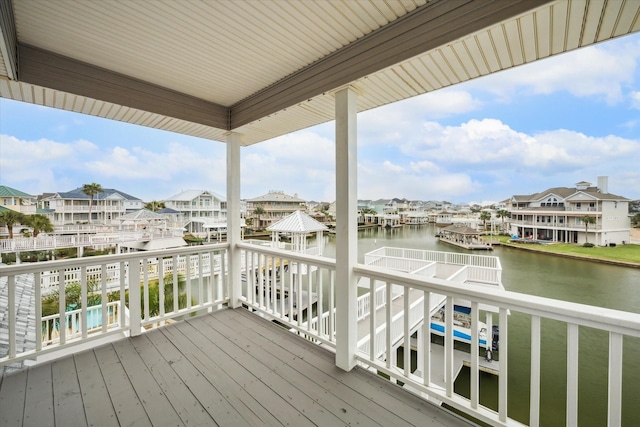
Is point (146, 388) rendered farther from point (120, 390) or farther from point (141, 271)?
point (141, 271)

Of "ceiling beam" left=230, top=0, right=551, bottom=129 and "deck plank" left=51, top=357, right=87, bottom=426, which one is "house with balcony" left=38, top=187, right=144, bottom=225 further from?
"ceiling beam" left=230, top=0, right=551, bottom=129

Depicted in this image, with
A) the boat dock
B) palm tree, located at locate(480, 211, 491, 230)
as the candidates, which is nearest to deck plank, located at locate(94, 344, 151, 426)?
the boat dock

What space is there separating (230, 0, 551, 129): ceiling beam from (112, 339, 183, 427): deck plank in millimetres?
2800

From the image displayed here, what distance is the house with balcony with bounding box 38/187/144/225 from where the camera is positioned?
96.2 inches

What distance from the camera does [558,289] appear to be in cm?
156

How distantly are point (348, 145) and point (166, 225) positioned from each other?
8.16ft

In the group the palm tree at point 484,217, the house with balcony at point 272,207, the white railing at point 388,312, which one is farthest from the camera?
the house with balcony at point 272,207

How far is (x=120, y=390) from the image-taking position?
203cm

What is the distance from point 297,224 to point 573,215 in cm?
246

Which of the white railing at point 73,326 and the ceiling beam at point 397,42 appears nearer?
the ceiling beam at point 397,42

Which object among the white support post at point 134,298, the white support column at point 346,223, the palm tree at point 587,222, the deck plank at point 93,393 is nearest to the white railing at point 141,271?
the white support post at point 134,298

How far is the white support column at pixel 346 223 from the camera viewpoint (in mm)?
2252

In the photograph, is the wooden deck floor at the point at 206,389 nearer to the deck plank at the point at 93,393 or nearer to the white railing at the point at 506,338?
the deck plank at the point at 93,393

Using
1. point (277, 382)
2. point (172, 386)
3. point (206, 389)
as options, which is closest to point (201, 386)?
point (206, 389)
